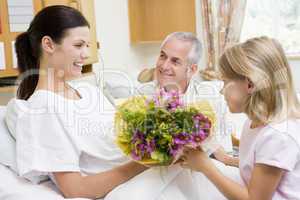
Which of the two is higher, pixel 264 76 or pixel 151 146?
pixel 264 76

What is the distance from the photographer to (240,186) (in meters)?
1.18

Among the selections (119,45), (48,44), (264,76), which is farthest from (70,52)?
(119,45)

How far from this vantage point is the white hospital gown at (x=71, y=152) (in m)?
1.21

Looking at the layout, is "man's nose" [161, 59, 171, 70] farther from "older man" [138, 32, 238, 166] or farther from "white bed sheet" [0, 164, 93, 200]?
"white bed sheet" [0, 164, 93, 200]

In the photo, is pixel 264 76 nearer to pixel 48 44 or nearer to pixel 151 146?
pixel 151 146

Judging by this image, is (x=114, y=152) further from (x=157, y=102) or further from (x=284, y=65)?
(x=284, y=65)

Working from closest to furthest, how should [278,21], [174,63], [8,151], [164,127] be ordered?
1. [164,127]
2. [8,151]
3. [174,63]
4. [278,21]

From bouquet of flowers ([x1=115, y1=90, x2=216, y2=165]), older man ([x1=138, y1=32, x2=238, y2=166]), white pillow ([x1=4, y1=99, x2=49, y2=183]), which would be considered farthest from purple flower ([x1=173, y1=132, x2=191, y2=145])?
older man ([x1=138, y1=32, x2=238, y2=166])

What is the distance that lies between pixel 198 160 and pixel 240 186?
159 millimetres

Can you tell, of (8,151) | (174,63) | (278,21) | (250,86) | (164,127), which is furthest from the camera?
(278,21)

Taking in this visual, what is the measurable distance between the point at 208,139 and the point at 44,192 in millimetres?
601

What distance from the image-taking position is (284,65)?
4.01 ft

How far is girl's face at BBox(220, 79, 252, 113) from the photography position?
48.1 inches

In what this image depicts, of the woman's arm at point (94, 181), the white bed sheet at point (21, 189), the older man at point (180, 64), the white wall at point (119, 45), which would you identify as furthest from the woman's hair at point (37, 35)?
the white wall at point (119, 45)
